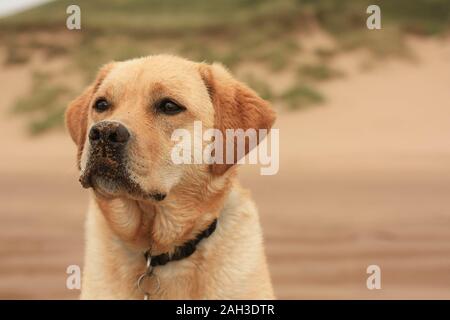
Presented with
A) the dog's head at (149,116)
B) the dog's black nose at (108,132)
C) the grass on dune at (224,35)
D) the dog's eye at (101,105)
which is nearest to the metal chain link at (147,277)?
the dog's head at (149,116)

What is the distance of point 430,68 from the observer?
2014cm

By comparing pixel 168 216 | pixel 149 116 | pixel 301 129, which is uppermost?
pixel 301 129

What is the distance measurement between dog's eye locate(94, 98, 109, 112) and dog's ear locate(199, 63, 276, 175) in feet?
2.03

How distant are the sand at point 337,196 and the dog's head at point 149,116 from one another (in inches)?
102

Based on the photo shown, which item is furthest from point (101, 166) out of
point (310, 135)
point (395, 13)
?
point (395, 13)

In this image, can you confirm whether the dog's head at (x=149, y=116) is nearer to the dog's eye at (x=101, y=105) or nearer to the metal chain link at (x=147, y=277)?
the dog's eye at (x=101, y=105)

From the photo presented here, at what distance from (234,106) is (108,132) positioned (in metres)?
0.95

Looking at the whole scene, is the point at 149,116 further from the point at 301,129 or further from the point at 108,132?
the point at 301,129

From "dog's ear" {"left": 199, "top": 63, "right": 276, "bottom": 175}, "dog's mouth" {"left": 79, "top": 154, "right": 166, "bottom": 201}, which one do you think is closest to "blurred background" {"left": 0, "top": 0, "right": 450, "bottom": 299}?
"dog's ear" {"left": 199, "top": 63, "right": 276, "bottom": 175}

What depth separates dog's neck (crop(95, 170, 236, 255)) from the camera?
13.0 ft

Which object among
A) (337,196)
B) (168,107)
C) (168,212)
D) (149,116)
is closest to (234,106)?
(168,107)

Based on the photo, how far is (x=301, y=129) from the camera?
1669cm

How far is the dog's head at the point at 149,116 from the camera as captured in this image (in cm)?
364

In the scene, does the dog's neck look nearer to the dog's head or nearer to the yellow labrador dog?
the yellow labrador dog
